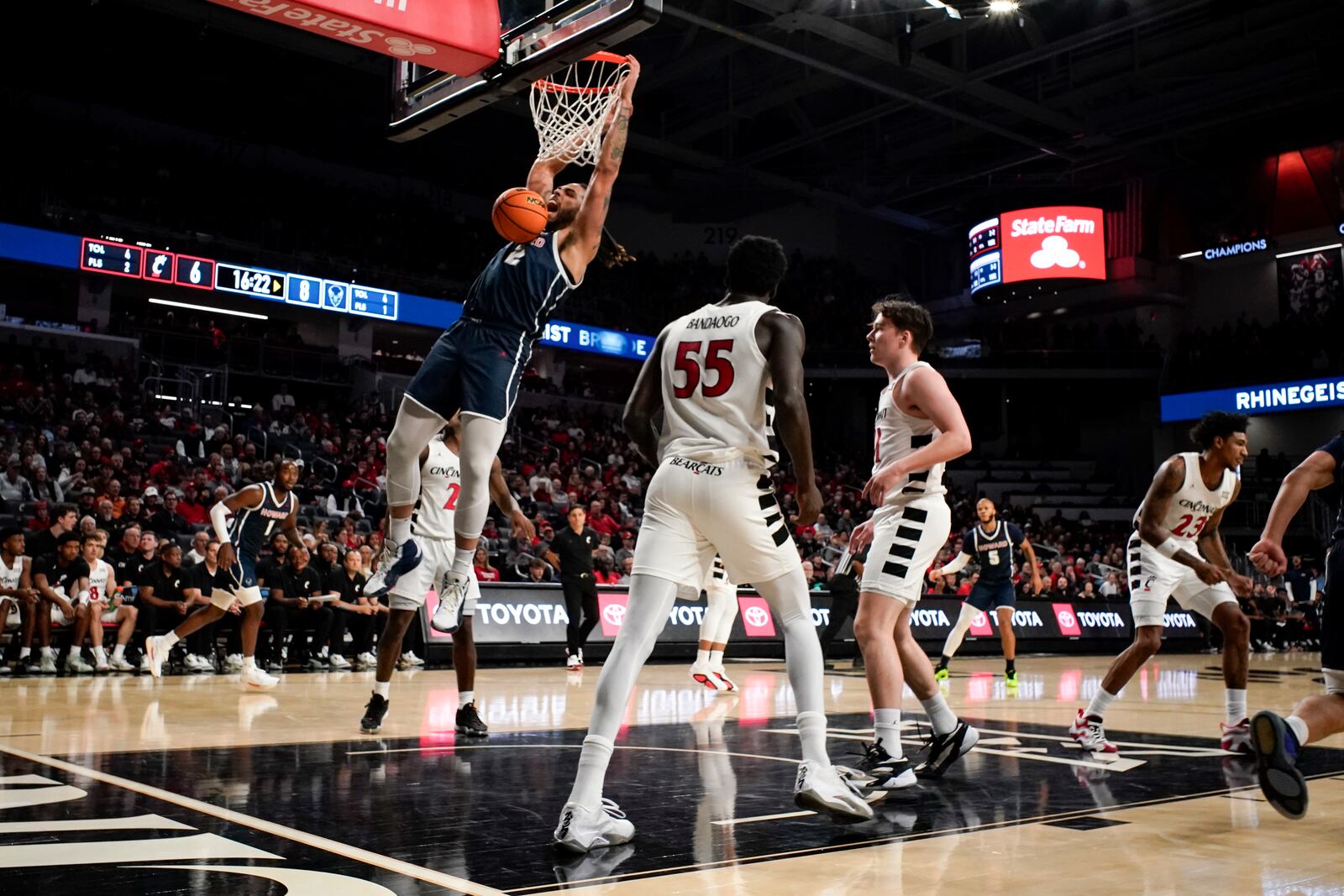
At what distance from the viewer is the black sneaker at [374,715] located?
668cm

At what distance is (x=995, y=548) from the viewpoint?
12.3 m

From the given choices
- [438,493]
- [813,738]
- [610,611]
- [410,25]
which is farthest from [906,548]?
[610,611]

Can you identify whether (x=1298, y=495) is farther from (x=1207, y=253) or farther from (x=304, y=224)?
(x=1207, y=253)

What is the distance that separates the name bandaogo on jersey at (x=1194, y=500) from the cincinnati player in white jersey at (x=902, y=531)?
1.90 metres

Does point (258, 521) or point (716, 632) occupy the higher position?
point (258, 521)

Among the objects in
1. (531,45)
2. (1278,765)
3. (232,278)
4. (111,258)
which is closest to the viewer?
(1278,765)

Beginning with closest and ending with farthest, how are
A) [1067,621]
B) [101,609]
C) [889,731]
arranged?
[889,731], [101,609], [1067,621]

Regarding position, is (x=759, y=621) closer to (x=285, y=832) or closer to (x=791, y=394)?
(x=791, y=394)

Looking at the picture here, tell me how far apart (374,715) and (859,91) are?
2671 cm

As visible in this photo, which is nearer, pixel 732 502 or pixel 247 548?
pixel 732 502

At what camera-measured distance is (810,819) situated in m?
4.16

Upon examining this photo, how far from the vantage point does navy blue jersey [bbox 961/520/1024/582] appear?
12.3 meters

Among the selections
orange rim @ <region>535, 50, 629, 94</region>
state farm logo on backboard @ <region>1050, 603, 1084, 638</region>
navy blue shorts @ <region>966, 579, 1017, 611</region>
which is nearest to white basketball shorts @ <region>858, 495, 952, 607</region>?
orange rim @ <region>535, 50, 629, 94</region>

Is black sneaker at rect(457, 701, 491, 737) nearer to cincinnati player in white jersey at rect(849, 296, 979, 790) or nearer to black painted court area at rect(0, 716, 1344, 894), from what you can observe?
black painted court area at rect(0, 716, 1344, 894)
